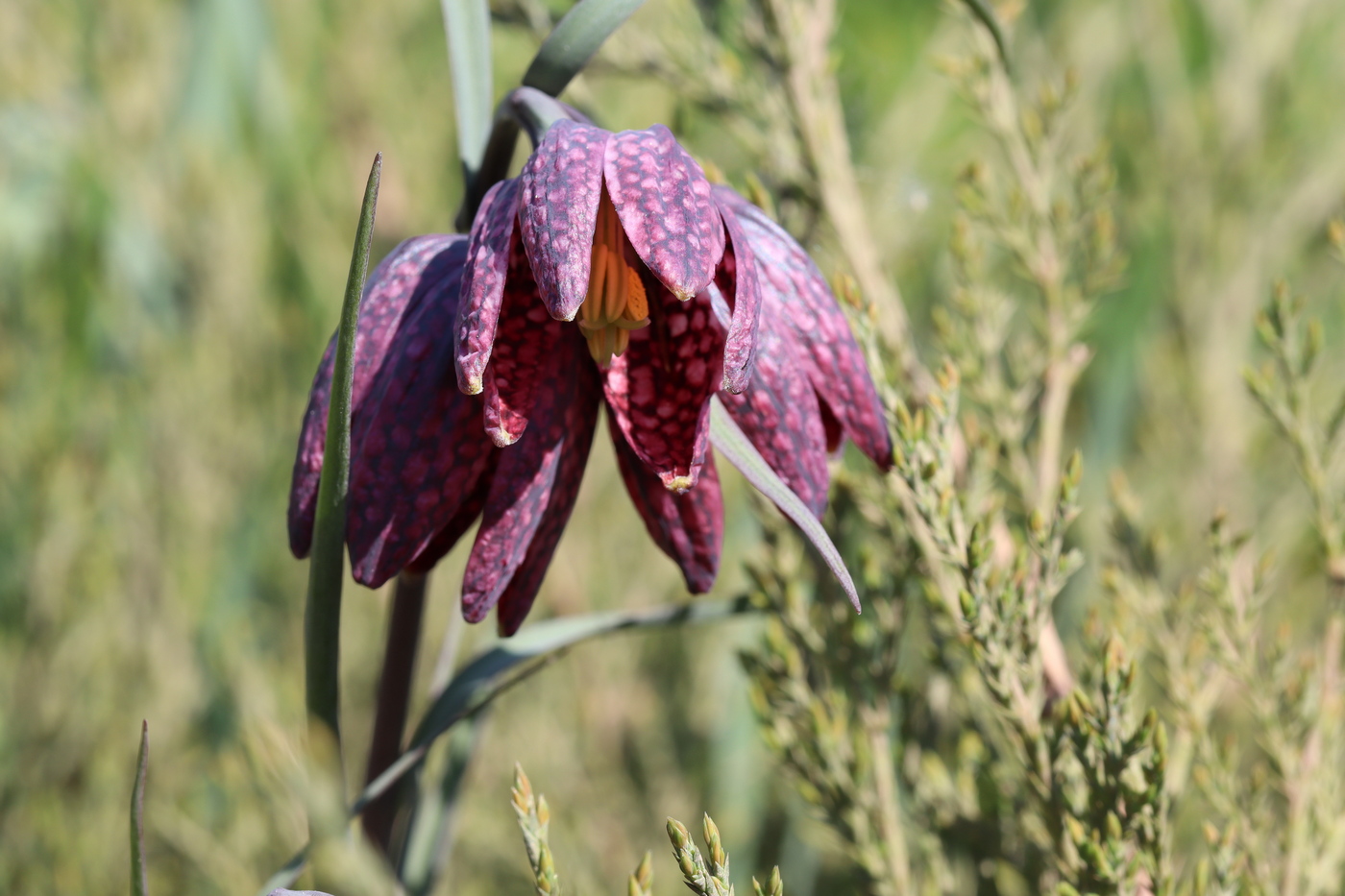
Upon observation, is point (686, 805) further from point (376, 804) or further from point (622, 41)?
point (622, 41)

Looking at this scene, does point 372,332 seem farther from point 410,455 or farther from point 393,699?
point 393,699

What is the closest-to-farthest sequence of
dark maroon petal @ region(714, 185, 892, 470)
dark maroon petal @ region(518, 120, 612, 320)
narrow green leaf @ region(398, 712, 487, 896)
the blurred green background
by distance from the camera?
dark maroon petal @ region(518, 120, 612, 320) → dark maroon petal @ region(714, 185, 892, 470) → narrow green leaf @ region(398, 712, 487, 896) → the blurred green background

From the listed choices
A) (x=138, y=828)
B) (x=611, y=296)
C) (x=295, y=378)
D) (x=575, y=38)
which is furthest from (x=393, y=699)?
(x=295, y=378)

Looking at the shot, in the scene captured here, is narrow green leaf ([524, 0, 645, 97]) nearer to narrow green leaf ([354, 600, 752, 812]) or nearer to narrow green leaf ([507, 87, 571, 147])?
narrow green leaf ([507, 87, 571, 147])

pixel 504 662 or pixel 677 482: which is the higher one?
pixel 677 482

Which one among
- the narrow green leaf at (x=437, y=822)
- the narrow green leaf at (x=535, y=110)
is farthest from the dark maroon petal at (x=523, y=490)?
the narrow green leaf at (x=437, y=822)

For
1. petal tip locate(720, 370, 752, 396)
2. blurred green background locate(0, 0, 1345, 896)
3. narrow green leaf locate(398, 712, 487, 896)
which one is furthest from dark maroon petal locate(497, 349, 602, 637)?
blurred green background locate(0, 0, 1345, 896)

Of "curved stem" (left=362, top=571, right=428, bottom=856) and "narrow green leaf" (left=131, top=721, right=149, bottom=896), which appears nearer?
"narrow green leaf" (left=131, top=721, right=149, bottom=896)
